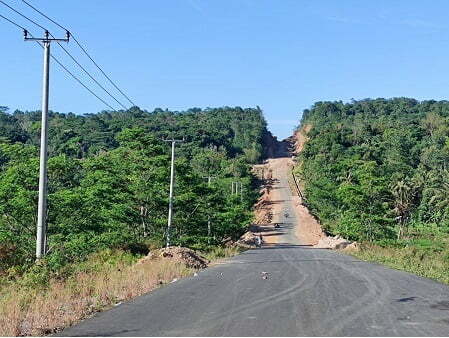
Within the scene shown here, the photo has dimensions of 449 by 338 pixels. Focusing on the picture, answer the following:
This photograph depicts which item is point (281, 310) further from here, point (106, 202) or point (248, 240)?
point (248, 240)

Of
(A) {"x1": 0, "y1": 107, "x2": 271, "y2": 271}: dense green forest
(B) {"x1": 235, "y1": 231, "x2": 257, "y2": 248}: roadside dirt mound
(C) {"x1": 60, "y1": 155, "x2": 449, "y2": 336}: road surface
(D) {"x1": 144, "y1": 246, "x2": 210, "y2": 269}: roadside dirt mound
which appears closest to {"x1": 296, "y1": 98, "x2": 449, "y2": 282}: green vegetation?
(C) {"x1": 60, "y1": 155, "x2": 449, "y2": 336}: road surface

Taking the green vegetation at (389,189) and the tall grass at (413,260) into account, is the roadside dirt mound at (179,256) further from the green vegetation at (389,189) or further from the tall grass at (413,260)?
the green vegetation at (389,189)

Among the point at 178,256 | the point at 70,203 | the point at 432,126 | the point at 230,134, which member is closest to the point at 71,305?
the point at 178,256

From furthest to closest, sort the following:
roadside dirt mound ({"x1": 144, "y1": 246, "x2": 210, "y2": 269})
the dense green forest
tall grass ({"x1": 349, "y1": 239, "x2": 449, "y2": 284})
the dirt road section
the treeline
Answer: the dirt road section → the treeline → the dense green forest → roadside dirt mound ({"x1": 144, "y1": 246, "x2": 210, "y2": 269}) → tall grass ({"x1": 349, "y1": 239, "x2": 449, "y2": 284})

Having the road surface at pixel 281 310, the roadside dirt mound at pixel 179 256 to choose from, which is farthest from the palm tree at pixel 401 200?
the road surface at pixel 281 310

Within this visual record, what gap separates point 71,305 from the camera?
13.1 m

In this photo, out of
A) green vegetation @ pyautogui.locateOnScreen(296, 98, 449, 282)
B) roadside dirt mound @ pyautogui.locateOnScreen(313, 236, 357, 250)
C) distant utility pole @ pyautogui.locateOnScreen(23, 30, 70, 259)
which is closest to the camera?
distant utility pole @ pyautogui.locateOnScreen(23, 30, 70, 259)

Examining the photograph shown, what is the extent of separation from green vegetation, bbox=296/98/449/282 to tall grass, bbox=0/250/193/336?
13354 mm

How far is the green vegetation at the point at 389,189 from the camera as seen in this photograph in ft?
177

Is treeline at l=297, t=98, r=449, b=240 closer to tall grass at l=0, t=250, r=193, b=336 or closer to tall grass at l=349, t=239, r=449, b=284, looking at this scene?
tall grass at l=349, t=239, r=449, b=284

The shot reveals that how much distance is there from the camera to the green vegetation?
5381cm

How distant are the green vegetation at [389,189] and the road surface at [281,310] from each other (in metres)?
8.31

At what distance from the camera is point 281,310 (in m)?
13.2

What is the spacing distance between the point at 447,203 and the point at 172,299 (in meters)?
71.7
